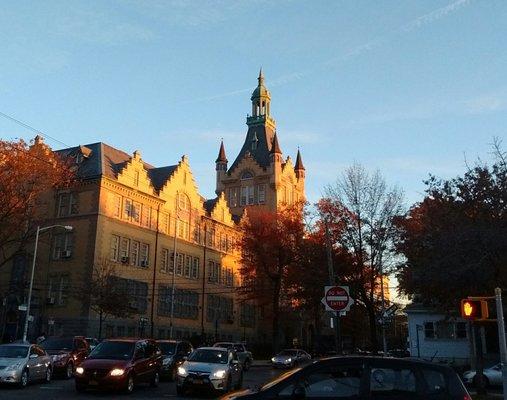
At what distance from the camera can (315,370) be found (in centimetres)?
829

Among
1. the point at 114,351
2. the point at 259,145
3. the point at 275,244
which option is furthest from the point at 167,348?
the point at 259,145

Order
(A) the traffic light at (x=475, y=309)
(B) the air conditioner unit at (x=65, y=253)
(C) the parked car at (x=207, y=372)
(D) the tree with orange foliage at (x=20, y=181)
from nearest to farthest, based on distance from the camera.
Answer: (A) the traffic light at (x=475, y=309)
(C) the parked car at (x=207, y=372)
(D) the tree with orange foliage at (x=20, y=181)
(B) the air conditioner unit at (x=65, y=253)

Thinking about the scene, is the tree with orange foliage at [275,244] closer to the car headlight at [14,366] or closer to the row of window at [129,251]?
the row of window at [129,251]

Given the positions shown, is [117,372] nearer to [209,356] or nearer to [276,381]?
[209,356]

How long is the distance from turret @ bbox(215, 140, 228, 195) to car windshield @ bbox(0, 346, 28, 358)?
Answer: 230 feet

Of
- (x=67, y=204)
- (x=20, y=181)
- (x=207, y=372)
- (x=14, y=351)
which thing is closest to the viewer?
(x=207, y=372)

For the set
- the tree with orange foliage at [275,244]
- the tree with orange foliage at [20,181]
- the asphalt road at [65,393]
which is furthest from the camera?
the tree with orange foliage at [275,244]

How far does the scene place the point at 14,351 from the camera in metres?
19.8

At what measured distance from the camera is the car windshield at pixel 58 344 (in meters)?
24.4

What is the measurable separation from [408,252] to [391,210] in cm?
820

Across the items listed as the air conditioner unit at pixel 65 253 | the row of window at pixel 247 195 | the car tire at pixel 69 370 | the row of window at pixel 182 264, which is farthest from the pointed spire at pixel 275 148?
the car tire at pixel 69 370

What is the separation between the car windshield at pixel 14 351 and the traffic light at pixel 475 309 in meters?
14.5

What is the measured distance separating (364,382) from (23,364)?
14498 mm

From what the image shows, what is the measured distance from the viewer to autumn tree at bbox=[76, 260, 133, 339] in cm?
4309
